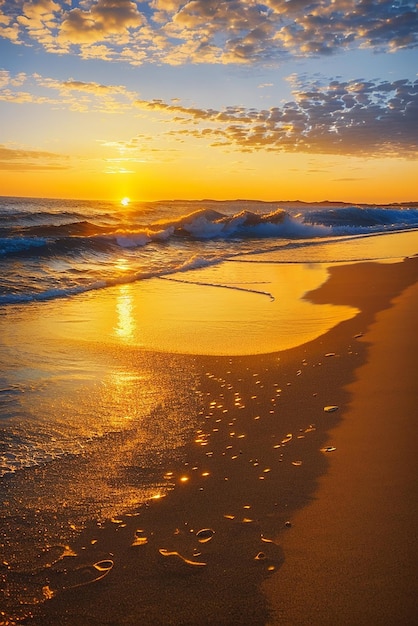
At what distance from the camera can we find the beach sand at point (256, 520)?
206cm

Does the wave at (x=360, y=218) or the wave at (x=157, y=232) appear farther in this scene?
the wave at (x=360, y=218)

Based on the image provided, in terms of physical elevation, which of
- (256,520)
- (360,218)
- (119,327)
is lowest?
(256,520)

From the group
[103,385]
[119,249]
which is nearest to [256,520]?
[103,385]

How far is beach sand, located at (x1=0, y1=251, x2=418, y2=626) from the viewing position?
2.06m

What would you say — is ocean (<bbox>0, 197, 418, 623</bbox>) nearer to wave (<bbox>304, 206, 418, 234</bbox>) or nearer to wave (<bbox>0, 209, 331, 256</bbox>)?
wave (<bbox>0, 209, 331, 256</bbox>)

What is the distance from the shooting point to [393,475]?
2.93 m

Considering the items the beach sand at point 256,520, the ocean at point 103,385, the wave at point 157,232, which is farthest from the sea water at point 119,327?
the wave at point 157,232

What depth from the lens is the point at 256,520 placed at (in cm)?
261

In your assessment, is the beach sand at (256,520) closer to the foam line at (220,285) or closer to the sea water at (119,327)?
the sea water at (119,327)

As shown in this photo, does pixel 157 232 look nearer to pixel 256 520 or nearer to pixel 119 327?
pixel 119 327

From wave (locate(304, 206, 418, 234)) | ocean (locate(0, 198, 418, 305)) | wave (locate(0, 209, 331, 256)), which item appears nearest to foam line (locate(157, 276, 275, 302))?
ocean (locate(0, 198, 418, 305))

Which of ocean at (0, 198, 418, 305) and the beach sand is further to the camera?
ocean at (0, 198, 418, 305)

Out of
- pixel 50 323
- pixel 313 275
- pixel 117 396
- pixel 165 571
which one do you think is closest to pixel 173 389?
pixel 117 396

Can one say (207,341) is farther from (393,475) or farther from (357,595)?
(357,595)
